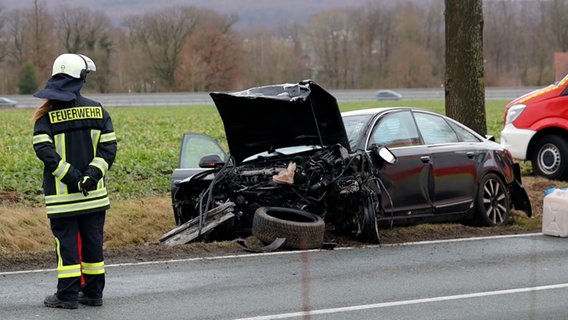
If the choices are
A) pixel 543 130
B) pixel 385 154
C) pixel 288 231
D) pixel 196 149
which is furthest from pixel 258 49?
pixel 288 231

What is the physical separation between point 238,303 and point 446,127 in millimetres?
5480

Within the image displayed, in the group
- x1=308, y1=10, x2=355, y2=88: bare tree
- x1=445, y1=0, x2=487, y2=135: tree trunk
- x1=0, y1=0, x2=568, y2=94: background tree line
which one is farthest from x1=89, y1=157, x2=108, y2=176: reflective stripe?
x1=308, y1=10, x2=355, y2=88: bare tree

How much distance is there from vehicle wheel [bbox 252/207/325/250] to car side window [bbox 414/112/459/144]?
2.31 metres

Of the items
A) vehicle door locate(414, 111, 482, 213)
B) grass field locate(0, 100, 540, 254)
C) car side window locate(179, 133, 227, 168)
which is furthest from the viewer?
car side window locate(179, 133, 227, 168)

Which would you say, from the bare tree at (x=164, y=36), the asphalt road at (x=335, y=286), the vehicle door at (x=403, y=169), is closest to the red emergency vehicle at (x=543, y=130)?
the vehicle door at (x=403, y=169)

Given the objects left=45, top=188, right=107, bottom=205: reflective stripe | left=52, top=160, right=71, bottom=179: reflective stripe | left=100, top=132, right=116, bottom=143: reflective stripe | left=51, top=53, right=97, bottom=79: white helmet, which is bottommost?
left=45, top=188, right=107, bottom=205: reflective stripe

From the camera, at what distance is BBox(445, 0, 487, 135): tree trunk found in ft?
49.3

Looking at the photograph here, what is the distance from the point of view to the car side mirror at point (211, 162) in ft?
37.6

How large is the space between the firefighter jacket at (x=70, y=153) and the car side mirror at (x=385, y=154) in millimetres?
4149

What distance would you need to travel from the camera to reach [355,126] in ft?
38.0

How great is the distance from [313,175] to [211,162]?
58.7 inches

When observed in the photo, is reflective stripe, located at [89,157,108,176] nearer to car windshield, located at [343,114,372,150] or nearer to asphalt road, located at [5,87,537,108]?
car windshield, located at [343,114,372,150]

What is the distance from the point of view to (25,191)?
15.0m

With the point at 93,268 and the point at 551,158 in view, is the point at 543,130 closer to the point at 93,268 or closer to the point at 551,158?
the point at 551,158
